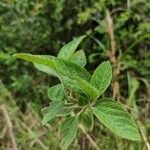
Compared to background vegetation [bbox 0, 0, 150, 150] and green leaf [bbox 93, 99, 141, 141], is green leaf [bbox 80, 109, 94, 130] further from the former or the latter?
background vegetation [bbox 0, 0, 150, 150]

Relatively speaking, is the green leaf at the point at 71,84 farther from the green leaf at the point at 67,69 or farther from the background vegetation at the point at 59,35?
the background vegetation at the point at 59,35

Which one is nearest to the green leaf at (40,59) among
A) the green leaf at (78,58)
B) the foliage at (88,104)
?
the foliage at (88,104)

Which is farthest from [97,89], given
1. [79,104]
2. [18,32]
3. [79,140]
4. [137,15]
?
[18,32]

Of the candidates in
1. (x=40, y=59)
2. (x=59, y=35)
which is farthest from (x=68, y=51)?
(x=59, y=35)

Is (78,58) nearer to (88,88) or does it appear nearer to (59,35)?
(88,88)

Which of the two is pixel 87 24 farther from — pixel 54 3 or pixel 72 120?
pixel 72 120
